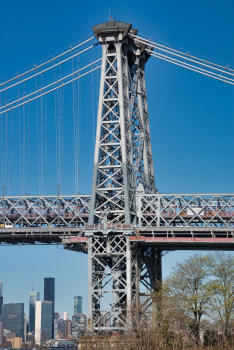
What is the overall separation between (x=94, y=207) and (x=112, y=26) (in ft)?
92.4

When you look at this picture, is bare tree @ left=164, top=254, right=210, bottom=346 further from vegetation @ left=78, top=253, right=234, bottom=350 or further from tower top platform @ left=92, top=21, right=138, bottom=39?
tower top platform @ left=92, top=21, right=138, bottom=39

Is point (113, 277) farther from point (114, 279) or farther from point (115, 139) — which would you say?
point (115, 139)

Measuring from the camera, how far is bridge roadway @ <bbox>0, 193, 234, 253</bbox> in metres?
90.5

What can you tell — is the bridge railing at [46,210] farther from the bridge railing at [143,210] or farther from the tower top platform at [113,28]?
the tower top platform at [113,28]

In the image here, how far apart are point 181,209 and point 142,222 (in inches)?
270

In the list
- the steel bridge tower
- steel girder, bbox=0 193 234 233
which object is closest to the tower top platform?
the steel bridge tower

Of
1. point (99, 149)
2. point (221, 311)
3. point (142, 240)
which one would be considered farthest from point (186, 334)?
point (99, 149)

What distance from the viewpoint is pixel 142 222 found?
3912 inches

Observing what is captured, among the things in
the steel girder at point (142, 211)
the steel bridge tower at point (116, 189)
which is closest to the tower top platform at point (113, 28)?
the steel bridge tower at point (116, 189)

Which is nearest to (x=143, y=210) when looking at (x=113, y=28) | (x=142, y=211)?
(x=142, y=211)

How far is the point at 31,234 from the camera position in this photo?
10075 centimetres

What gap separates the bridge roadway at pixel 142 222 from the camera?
90.5 m

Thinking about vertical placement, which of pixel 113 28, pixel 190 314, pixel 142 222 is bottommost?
pixel 190 314

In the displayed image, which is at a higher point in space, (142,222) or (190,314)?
(142,222)
